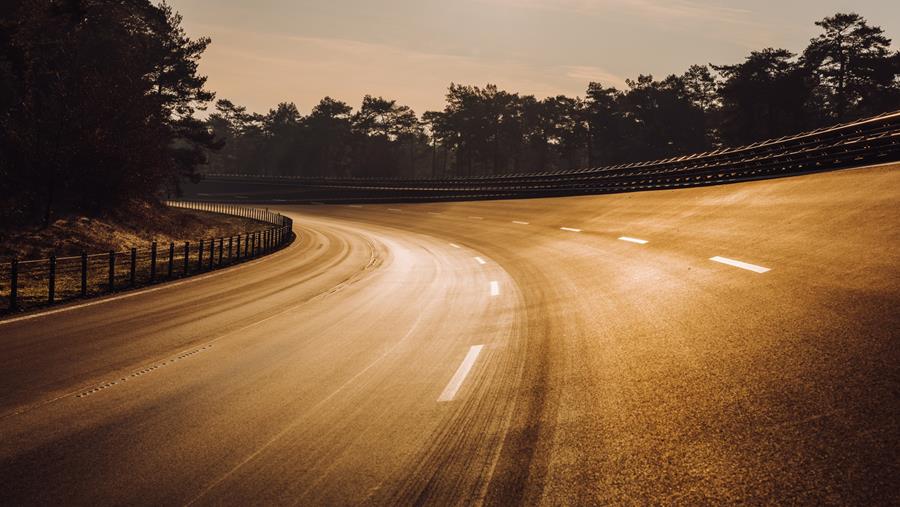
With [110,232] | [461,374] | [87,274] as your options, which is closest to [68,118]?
[110,232]

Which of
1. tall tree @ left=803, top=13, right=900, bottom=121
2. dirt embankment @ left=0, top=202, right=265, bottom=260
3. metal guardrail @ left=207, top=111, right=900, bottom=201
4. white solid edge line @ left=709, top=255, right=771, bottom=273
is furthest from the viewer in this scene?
tall tree @ left=803, top=13, right=900, bottom=121

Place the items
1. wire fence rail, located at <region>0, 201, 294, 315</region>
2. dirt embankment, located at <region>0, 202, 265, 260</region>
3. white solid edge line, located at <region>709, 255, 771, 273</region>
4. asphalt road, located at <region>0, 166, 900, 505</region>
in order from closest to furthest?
1. asphalt road, located at <region>0, 166, 900, 505</region>
2. white solid edge line, located at <region>709, 255, 771, 273</region>
3. wire fence rail, located at <region>0, 201, 294, 315</region>
4. dirt embankment, located at <region>0, 202, 265, 260</region>

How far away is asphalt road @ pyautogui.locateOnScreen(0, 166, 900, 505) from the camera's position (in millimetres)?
3756

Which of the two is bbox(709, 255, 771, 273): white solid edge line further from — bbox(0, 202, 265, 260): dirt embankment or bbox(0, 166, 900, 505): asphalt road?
bbox(0, 202, 265, 260): dirt embankment

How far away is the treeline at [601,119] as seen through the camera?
2933 inches

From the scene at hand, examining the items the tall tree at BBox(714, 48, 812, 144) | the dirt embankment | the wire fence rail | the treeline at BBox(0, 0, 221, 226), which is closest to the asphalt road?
the wire fence rail

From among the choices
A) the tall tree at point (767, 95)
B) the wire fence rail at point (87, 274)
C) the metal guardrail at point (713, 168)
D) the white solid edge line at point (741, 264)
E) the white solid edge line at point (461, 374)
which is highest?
the tall tree at point (767, 95)

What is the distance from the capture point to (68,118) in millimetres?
29484

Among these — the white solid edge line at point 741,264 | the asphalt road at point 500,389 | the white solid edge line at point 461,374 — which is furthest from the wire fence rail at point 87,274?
the white solid edge line at point 741,264

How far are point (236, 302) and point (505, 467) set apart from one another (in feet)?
35.0

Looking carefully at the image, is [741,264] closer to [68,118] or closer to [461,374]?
[461,374]

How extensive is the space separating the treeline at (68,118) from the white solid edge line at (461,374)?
2419 cm

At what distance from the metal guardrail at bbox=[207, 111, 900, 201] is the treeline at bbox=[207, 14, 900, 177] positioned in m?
40.5

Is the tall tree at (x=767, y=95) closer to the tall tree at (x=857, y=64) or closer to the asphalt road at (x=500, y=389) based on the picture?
the tall tree at (x=857, y=64)
